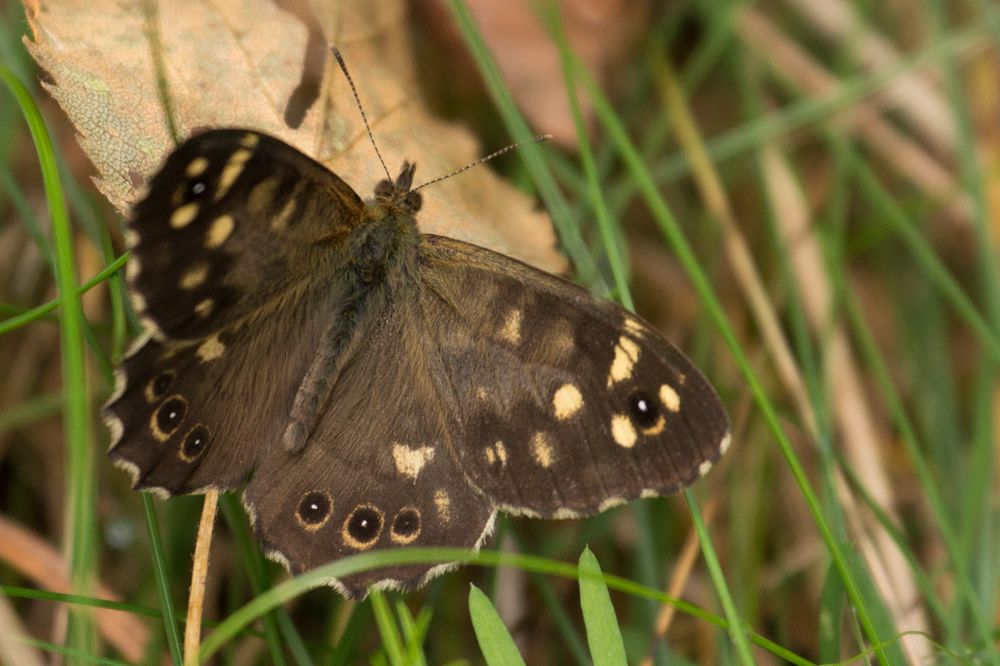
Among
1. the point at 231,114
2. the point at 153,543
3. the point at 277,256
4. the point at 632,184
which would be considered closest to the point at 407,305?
the point at 277,256

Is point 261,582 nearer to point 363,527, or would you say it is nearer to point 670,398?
point 363,527

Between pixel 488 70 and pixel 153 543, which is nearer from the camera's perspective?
pixel 153 543

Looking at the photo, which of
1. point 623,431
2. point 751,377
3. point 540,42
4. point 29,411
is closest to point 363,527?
point 623,431

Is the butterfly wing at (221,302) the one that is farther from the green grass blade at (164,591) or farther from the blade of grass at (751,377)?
the blade of grass at (751,377)

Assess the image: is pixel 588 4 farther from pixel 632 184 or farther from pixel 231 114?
pixel 231 114

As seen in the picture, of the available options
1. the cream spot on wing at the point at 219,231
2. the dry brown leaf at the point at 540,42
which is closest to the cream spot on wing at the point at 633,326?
the cream spot on wing at the point at 219,231

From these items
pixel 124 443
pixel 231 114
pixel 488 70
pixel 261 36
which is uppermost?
pixel 488 70
